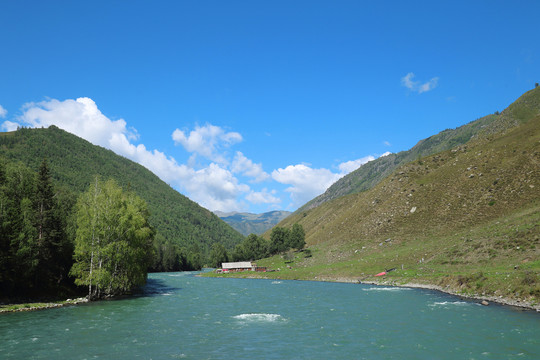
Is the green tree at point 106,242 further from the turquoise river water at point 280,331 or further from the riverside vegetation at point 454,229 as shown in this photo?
the riverside vegetation at point 454,229

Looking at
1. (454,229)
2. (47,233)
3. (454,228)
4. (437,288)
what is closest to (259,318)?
(47,233)

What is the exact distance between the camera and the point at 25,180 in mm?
55000

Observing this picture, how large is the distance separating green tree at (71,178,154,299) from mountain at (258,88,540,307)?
5604 centimetres

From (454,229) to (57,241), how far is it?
98636 millimetres

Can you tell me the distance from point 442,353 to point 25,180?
206 ft

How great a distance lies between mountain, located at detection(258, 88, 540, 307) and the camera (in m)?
58.6

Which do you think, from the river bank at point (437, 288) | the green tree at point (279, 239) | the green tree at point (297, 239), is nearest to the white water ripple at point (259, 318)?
the river bank at point (437, 288)

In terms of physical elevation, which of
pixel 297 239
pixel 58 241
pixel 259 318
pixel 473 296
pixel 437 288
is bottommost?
pixel 437 288

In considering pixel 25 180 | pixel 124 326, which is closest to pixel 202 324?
pixel 124 326

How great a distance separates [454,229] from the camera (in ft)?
318

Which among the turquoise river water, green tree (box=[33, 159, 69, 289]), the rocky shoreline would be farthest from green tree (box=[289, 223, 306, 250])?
green tree (box=[33, 159, 69, 289])

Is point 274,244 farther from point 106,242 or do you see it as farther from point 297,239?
point 106,242

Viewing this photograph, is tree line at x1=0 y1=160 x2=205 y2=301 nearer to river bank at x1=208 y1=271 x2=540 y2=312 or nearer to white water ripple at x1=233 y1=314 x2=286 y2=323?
white water ripple at x1=233 y1=314 x2=286 y2=323

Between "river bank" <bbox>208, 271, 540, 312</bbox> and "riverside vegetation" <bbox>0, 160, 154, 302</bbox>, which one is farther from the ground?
"riverside vegetation" <bbox>0, 160, 154, 302</bbox>
